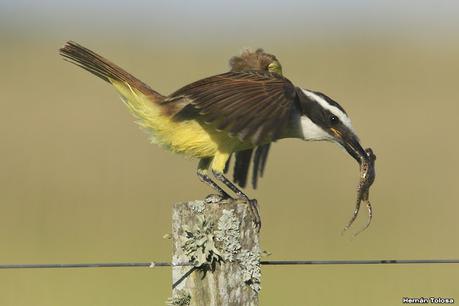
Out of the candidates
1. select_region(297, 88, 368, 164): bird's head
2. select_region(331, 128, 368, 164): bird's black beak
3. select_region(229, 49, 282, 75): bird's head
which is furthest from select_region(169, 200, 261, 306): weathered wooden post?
select_region(229, 49, 282, 75): bird's head

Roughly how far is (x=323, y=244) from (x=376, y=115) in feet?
24.7

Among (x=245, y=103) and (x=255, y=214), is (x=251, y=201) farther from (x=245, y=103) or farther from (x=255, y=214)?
(x=245, y=103)

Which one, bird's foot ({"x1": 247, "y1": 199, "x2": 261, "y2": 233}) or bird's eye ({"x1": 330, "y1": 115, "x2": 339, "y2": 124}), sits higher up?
bird's eye ({"x1": 330, "y1": 115, "x2": 339, "y2": 124})

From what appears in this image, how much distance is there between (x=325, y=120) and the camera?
550cm

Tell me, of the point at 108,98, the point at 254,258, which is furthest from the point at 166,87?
the point at 254,258

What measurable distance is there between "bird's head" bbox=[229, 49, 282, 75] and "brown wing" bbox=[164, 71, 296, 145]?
0.78 metres

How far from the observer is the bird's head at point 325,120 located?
5.46 metres

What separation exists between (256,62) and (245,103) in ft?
4.05

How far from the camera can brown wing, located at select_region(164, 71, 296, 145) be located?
Answer: 496 cm

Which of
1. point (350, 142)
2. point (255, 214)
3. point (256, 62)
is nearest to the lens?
point (255, 214)

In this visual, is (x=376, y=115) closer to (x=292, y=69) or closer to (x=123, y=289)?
(x=292, y=69)

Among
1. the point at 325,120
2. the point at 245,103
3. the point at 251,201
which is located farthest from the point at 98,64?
the point at 251,201

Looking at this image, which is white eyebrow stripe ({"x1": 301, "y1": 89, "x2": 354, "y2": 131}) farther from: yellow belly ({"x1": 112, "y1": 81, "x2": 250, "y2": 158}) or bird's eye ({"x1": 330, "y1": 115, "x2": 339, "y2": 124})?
yellow belly ({"x1": 112, "y1": 81, "x2": 250, "y2": 158})

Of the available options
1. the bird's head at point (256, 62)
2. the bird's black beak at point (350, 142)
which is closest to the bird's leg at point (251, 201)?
the bird's black beak at point (350, 142)
